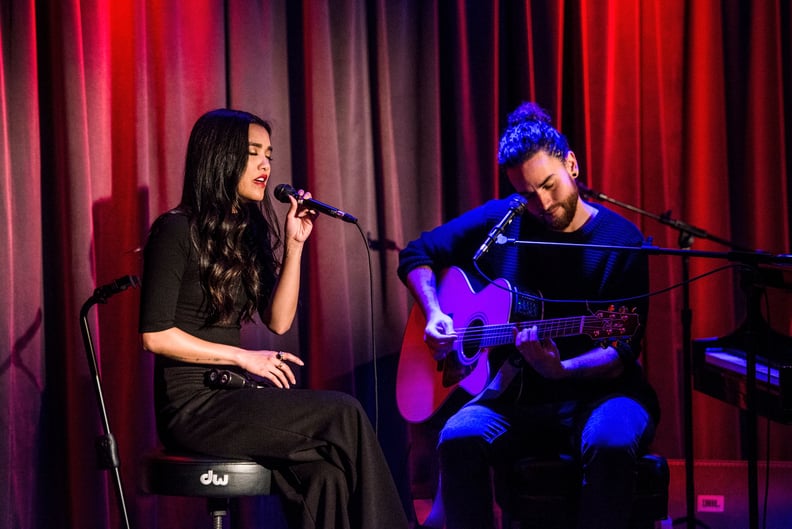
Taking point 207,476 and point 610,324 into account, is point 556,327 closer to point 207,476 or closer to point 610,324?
point 610,324

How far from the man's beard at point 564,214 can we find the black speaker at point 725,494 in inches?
49.7

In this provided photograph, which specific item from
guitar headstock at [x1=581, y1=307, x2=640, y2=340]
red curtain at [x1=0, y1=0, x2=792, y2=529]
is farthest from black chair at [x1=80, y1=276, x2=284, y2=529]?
guitar headstock at [x1=581, y1=307, x2=640, y2=340]

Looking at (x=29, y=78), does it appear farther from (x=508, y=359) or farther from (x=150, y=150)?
(x=508, y=359)

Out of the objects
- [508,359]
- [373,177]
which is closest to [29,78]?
[373,177]

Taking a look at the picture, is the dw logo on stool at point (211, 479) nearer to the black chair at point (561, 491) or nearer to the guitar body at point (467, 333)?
the black chair at point (561, 491)

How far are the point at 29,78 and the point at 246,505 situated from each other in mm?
2015

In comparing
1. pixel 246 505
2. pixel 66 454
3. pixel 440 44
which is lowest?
pixel 246 505

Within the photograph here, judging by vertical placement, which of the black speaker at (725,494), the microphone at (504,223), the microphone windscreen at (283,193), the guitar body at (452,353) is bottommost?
the black speaker at (725,494)

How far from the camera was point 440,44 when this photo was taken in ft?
13.5

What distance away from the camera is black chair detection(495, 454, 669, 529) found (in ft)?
9.42

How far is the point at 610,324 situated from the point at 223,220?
55.0 inches

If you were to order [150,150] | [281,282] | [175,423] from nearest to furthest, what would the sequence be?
[175,423] → [281,282] → [150,150]

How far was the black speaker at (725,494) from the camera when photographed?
145 inches

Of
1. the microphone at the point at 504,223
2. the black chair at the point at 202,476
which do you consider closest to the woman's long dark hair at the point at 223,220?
the black chair at the point at 202,476
